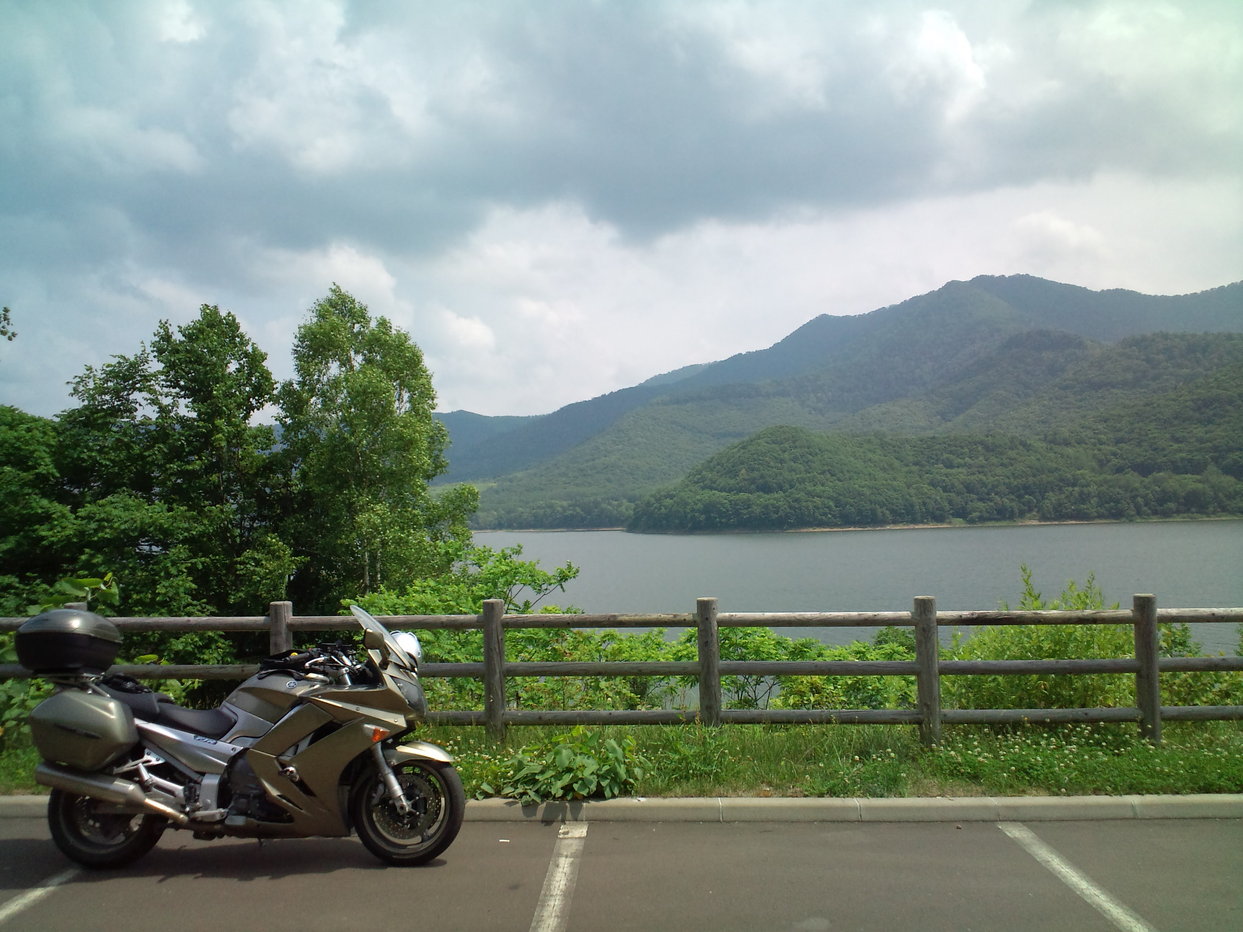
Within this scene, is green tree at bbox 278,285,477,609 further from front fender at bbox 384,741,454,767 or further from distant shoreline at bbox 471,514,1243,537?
distant shoreline at bbox 471,514,1243,537

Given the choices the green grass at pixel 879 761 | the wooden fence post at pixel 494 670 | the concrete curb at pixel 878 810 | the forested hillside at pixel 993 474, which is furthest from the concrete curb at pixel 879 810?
the forested hillside at pixel 993 474

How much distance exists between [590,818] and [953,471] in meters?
121

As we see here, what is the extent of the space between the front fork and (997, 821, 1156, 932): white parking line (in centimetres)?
350

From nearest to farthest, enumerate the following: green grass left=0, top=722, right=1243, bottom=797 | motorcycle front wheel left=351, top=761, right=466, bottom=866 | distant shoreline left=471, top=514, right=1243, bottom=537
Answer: motorcycle front wheel left=351, top=761, right=466, bottom=866 → green grass left=0, top=722, right=1243, bottom=797 → distant shoreline left=471, top=514, right=1243, bottom=537

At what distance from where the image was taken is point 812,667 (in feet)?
23.6

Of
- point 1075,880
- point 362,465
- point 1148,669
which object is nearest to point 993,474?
point 362,465

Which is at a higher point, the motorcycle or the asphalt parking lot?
the motorcycle

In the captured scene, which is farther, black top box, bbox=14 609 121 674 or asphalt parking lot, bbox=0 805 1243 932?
black top box, bbox=14 609 121 674

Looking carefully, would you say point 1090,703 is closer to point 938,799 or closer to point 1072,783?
point 1072,783

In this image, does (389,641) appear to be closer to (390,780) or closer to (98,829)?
(390,780)

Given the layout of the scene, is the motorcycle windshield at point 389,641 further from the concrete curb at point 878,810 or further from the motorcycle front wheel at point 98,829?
the motorcycle front wheel at point 98,829

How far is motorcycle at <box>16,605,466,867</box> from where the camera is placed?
492cm

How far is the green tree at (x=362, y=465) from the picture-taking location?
31891 mm

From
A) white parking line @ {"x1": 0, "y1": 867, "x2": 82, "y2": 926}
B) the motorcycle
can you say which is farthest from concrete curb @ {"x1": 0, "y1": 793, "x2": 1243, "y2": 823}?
white parking line @ {"x1": 0, "y1": 867, "x2": 82, "y2": 926}
